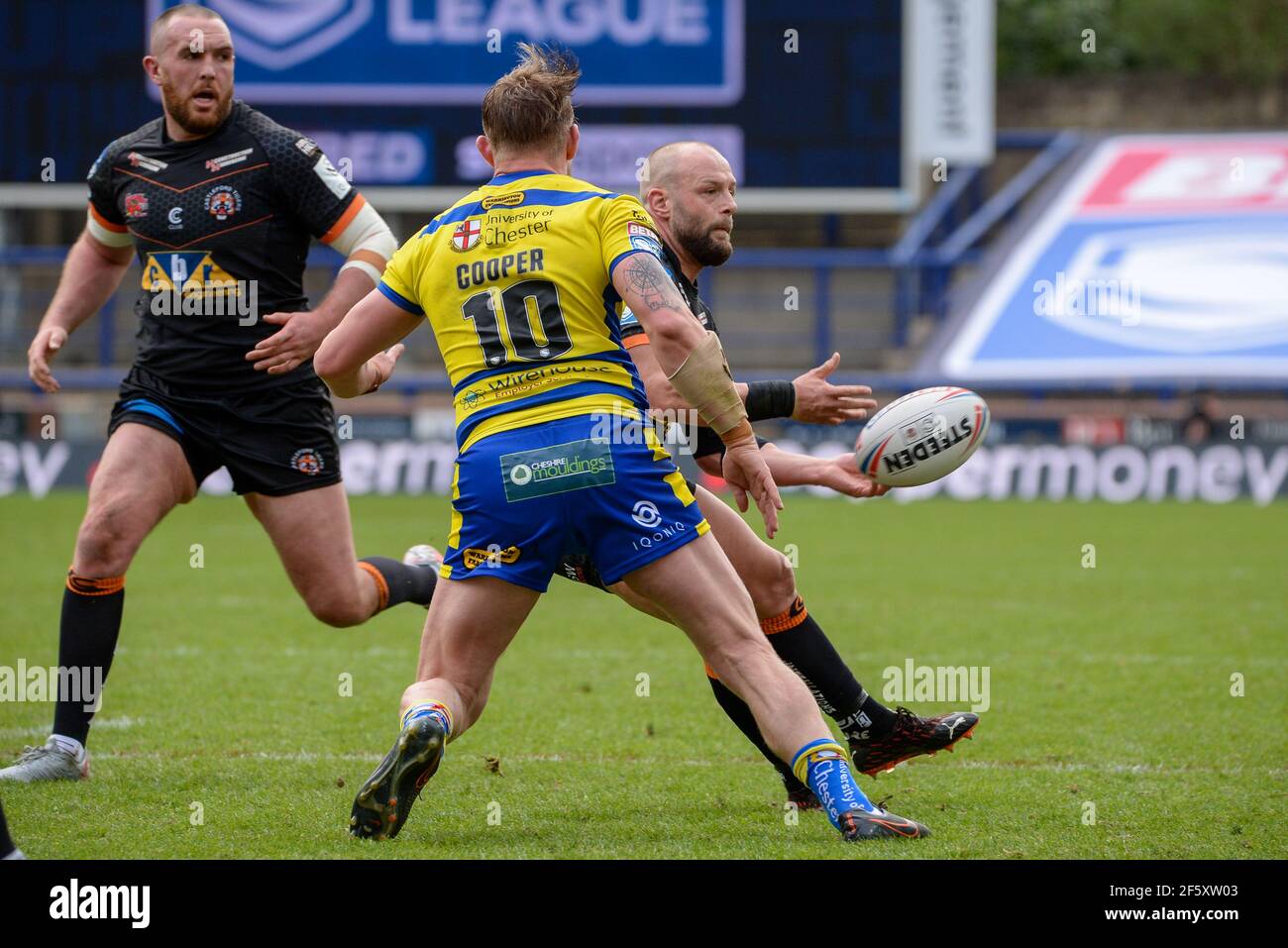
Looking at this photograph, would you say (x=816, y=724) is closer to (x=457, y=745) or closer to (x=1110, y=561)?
(x=457, y=745)

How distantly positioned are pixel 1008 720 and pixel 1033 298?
18.2m

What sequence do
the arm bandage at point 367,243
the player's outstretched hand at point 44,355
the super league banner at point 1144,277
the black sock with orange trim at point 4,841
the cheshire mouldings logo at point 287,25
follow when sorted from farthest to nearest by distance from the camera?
the super league banner at point 1144,277
the cheshire mouldings logo at point 287,25
the player's outstretched hand at point 44,355
the arm bandage at point 367,243
the black sock with orange trim at point 4,841

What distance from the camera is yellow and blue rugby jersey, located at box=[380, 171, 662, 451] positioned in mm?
4680

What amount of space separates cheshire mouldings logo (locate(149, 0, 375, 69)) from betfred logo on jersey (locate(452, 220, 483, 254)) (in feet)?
59.7

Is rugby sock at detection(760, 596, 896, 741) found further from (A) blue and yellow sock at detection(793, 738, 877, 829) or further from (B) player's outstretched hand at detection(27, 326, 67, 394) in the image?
(B) player's outstretched hand at detection(27, 326, 67, 394)

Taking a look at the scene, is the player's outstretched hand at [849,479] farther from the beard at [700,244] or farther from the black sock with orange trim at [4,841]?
the black sock with orange trim at [4,841]

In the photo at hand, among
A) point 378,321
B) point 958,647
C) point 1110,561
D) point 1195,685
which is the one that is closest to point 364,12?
point 1110,561

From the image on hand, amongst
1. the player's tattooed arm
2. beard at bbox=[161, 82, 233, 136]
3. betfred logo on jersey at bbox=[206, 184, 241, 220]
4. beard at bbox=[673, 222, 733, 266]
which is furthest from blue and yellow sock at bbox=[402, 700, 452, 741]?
beard at bbox=[161, 82, 233, 136]

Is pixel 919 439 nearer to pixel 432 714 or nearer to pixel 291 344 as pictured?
pixel 432 714

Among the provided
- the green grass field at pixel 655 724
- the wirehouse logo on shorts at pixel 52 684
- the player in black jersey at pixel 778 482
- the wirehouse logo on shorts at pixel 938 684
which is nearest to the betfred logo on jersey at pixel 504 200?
the player in black jersey at pixel 778 482

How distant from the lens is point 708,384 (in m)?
4.56

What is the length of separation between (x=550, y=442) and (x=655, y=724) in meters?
2.78

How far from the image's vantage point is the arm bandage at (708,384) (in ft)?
15.0

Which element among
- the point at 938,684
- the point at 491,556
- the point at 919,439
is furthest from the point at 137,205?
the point at 938,684
